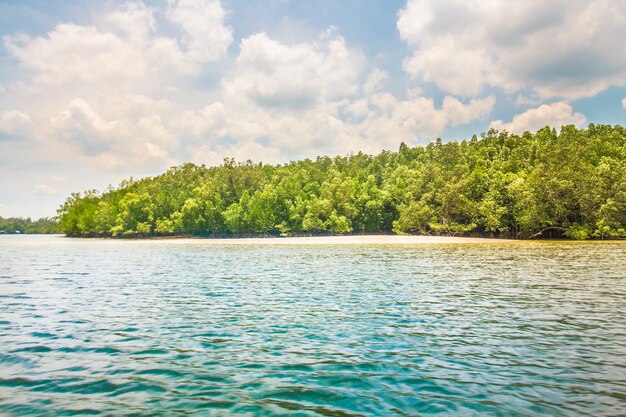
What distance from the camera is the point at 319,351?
1224 centimetres

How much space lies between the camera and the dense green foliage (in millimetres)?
92688

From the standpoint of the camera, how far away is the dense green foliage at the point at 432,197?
9269 cm

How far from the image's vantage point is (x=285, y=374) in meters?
10.3

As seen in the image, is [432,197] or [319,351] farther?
[432,197]

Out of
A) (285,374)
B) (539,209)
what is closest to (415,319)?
(285,374)

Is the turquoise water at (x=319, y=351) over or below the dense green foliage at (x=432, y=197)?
below

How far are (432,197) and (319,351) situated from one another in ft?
357

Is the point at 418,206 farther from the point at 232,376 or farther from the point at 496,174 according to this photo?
the point at 232,376

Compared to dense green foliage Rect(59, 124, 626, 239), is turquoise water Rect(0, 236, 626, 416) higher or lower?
lower

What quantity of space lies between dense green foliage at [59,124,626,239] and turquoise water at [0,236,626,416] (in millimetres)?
77854

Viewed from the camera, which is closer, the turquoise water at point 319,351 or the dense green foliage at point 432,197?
the turquoise water at point 319,351

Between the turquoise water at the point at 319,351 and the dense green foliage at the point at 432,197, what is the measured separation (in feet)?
255

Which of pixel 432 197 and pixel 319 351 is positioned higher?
pixel 432 197

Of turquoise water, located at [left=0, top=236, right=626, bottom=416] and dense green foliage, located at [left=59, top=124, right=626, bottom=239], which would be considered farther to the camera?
dense green foliage, located at [left=59, top=124, right=626, bottom=239]
